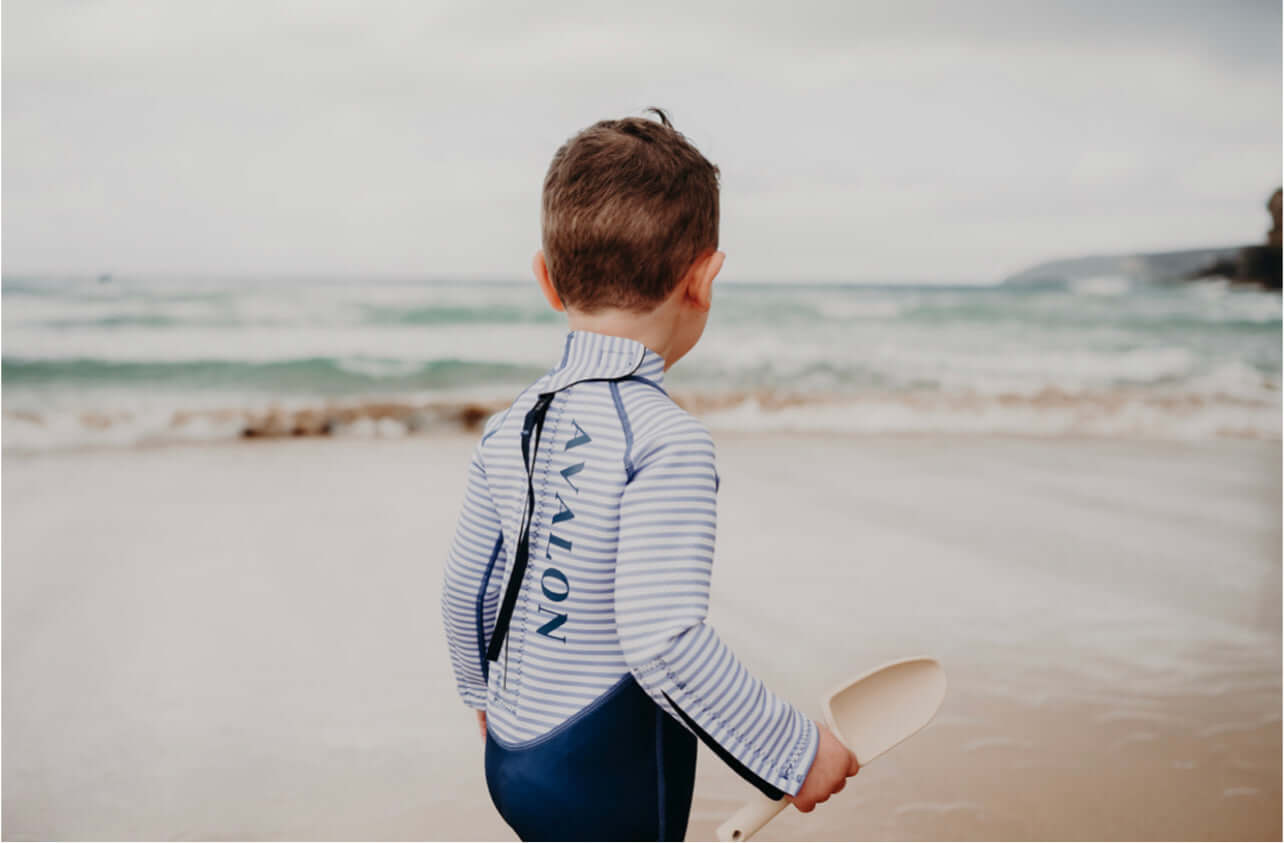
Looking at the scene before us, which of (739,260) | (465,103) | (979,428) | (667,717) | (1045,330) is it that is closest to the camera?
(667,717)

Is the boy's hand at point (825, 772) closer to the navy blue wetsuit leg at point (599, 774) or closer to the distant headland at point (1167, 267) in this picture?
the navy blue wetsuit leg at point (599, 774)

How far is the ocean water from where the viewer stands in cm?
608

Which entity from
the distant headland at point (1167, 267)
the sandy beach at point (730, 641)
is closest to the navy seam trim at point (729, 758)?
the sandy beach at point (730, 641)

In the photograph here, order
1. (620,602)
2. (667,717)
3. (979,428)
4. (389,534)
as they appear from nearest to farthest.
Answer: (620,602) < (667,717) < (389,534) < (979,428)

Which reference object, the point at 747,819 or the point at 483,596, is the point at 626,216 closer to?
the point at 483,596

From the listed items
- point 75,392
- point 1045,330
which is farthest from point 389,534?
point 1045,330

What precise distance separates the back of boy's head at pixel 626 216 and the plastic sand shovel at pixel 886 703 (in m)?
0.52

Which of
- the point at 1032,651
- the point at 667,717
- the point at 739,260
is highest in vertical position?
the point at 739,260

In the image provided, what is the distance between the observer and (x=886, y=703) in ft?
3.78

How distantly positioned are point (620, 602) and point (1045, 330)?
12544 millimetres

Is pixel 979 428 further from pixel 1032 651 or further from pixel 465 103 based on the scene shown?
pixel 465 103

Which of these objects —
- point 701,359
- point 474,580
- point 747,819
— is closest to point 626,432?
point 474,580

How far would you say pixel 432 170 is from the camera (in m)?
13.6

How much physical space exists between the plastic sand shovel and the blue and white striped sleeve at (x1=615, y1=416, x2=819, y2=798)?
284 millimetres
